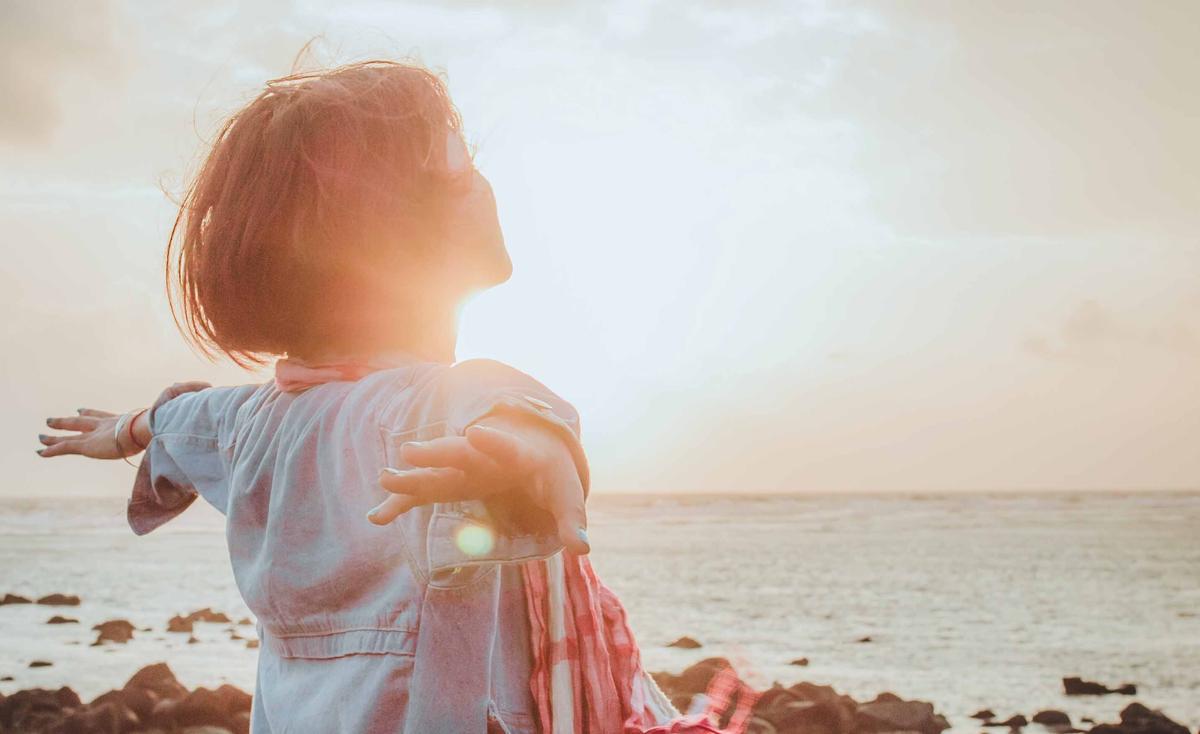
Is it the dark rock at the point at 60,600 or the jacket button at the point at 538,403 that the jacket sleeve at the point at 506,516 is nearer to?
the jacket button at the point at 538,403

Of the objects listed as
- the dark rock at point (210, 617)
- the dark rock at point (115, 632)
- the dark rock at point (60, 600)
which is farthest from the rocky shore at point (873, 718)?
the dark rock at point (60, 600)

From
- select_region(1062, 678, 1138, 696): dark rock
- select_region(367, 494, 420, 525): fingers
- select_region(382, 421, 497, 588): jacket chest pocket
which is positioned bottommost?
select_region(1062, 678, 1138, 696): dark rock

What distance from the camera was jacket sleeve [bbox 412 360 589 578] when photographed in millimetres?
1200

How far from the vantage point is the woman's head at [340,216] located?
163cm

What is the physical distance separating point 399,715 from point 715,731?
41 cm

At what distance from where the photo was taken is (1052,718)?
24.2 ft

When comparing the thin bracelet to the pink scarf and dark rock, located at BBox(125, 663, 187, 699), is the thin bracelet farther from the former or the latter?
dark rock, located at BBox(125, 663, 187, 699)

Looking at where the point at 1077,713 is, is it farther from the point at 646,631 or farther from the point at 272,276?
the point at 272,276

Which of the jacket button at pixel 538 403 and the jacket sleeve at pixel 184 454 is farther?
the jacket sleeve at pixel 184 454

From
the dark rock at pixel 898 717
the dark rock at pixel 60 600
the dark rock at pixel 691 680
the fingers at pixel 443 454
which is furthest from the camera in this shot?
the dark rock at pixel 60 600

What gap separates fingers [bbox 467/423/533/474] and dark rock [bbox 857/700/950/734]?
6184 millimetres

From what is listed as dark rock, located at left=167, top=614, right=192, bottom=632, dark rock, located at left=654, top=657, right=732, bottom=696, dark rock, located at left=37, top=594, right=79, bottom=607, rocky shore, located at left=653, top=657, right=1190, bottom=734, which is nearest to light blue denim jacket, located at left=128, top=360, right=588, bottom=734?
rocky shore, located at left=653, top=657, right=1190, bottom=734

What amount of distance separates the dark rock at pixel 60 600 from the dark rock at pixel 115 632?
272cm

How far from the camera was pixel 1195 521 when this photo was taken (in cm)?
3419
